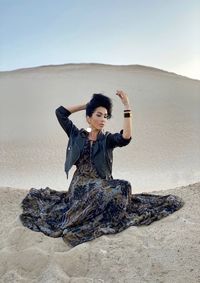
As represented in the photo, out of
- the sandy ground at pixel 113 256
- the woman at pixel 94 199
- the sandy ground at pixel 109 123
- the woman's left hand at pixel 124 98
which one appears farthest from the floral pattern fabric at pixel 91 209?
the sandy ground at pixel 109 123

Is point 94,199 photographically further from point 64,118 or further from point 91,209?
point 64,118

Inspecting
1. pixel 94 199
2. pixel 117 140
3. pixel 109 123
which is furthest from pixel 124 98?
pixel 109 123

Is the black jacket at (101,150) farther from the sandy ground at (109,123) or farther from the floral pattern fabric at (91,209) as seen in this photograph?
the sandy ground at (109,123)

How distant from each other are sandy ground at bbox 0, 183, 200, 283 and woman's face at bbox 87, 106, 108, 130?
108 cm

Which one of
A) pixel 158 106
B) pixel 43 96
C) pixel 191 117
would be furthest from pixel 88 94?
pixel 191 117

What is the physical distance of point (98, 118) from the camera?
5109 millimetres

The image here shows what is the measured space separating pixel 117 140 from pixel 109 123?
1119cm

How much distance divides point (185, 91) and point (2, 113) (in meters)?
7.31

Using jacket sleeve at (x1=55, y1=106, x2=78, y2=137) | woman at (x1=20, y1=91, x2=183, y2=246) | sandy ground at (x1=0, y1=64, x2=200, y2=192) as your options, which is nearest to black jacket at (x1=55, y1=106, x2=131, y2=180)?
woman at (x1=20, y1=91, x2=183, y2=246)

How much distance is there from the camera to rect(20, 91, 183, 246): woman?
15.6 feet

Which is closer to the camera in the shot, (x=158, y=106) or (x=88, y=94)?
(x=158, y=106)

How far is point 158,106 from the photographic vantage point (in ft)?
60.3

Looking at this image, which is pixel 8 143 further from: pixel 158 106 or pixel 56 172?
pixel 158 106

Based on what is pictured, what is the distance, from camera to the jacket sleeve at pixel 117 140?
4.94 metres
